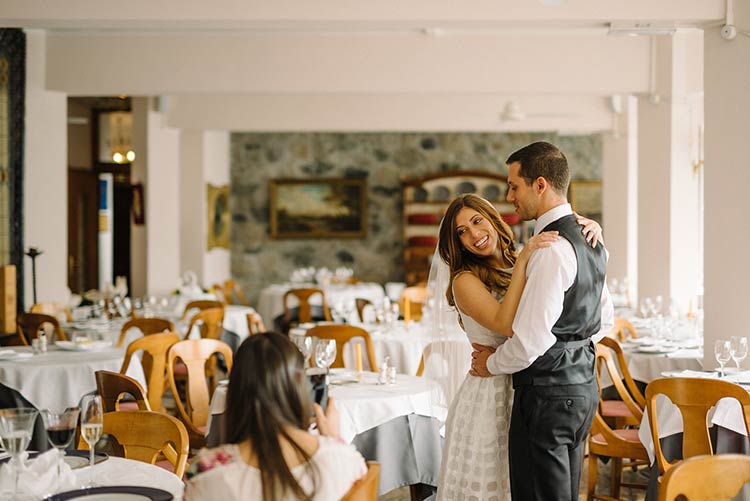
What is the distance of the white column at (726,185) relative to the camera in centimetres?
506

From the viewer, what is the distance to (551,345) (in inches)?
118

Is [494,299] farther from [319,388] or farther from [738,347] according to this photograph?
→ [738,347]

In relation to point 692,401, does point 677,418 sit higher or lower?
lower

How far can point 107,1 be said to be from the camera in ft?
18.2

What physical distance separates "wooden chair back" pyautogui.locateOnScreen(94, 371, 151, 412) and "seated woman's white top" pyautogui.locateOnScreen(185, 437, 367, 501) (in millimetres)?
1979

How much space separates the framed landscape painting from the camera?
1538 cm

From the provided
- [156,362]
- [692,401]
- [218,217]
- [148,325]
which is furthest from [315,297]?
[692,401]

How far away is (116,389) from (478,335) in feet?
5.95

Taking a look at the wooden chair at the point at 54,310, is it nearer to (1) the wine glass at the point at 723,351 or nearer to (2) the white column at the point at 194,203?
(2) the white column at the point at 194,203

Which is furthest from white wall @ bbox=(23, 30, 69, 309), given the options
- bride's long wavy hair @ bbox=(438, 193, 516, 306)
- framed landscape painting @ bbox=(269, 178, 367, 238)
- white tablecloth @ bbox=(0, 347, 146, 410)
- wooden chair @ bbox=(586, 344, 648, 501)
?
framed landscape painting @ bbox=(269, 178, 367, 238)

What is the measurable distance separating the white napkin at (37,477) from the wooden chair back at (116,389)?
1.44 metres

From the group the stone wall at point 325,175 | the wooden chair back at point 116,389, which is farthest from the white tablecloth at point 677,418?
the stone wall at point 325,175

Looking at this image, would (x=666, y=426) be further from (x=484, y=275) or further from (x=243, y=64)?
(x=243, y=64)

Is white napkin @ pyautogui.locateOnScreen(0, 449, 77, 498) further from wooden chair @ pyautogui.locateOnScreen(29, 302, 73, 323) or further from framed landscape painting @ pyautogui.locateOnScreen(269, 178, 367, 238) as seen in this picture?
framed landscape painting @ pyautogui.locateOnScreen(269, 178, 367, 238)
